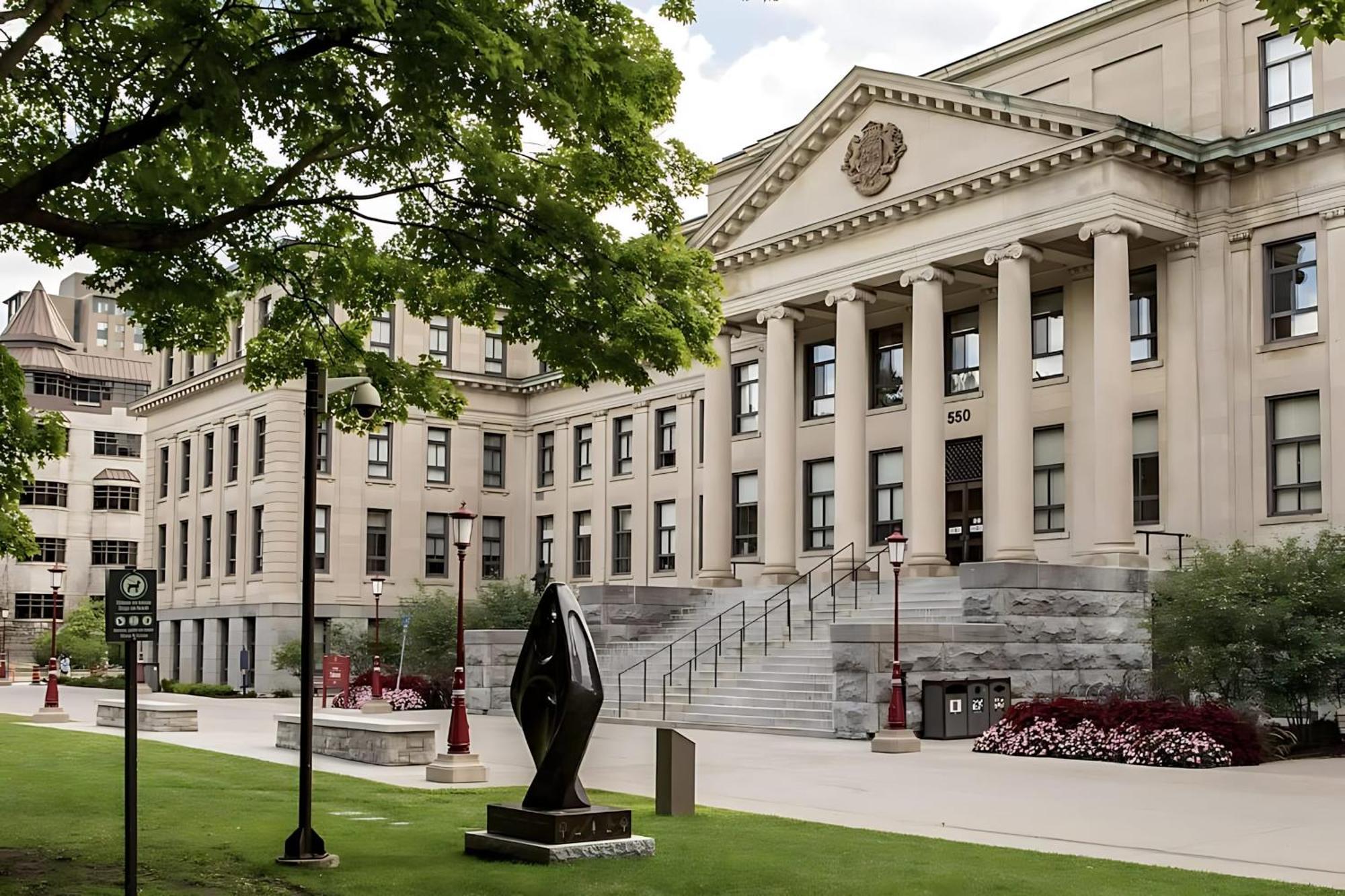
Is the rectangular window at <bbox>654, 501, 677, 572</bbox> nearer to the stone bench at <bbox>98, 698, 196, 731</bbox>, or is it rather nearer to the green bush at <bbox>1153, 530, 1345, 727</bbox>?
the stone bench at <bbox>98, 698, 196, 731</bbox>

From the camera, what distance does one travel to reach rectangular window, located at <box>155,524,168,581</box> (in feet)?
220

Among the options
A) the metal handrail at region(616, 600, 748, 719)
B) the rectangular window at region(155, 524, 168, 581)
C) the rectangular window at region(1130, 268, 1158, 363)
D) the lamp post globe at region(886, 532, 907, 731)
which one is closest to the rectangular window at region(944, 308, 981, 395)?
the rectangular window at region(1130, 268, 1158, 363)

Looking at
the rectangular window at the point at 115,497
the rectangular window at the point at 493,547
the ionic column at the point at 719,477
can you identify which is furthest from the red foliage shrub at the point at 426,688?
the rectangular window at the point at 115,497

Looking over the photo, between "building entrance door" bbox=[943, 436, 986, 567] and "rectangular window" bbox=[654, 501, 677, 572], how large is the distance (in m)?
14.9

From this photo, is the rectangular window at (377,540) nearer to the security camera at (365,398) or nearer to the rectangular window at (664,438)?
the rectangular window at (664,438)

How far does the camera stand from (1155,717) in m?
24.6

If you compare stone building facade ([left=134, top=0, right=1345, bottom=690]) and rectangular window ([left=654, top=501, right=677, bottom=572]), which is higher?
stone building facade ([left=134, top=0, right=1345, bottom=690])

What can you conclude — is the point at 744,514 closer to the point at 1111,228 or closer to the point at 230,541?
the point at 1111,228

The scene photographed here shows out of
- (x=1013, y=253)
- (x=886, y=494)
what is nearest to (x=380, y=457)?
(x=886, y=494)

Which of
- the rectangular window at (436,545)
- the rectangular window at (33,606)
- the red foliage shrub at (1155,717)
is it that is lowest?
the rectangular window at (33,606)

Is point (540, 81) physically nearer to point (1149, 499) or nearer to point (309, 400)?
point (309, 400)

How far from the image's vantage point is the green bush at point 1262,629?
83.0 ft

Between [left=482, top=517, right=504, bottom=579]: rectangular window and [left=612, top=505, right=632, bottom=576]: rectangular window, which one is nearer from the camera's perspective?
[left=612, top=505, right=632, bottom=576]: rectangular window

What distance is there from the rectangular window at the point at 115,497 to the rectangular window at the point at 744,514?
236ft
